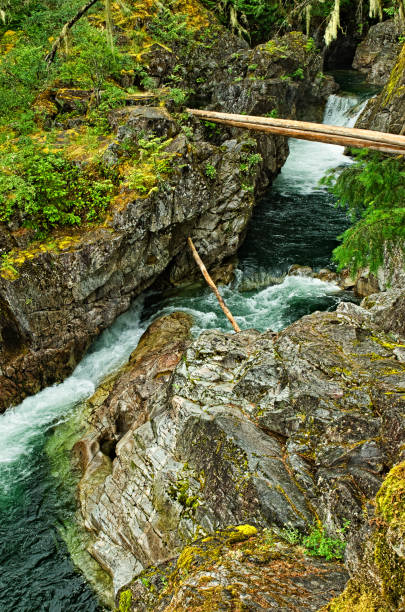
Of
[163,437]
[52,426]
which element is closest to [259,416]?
[163,437]

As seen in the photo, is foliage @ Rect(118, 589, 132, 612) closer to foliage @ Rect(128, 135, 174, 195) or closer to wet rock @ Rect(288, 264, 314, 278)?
foliage @ Rect(128, 135, 174, 195)

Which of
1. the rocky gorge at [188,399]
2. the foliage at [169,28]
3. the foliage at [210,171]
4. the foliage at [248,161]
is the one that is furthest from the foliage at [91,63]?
the foliage at [248,161]

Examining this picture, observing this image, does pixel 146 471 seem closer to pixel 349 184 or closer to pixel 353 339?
pixel 353 339

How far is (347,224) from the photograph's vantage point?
53.2 ft

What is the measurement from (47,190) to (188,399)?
7.17 m

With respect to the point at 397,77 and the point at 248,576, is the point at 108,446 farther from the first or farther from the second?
the point at 397,77

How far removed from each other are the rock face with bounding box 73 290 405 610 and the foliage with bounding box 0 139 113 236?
18.5 feet

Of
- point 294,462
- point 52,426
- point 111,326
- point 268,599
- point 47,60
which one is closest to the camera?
point 268,599

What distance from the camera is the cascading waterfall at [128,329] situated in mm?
6996

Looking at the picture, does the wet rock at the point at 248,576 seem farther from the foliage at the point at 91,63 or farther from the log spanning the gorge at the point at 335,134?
the foliage at the point at 91,63

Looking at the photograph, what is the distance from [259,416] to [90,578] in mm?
4472

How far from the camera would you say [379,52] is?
83.5 feet

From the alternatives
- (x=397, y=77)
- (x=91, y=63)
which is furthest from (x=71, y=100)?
(x=397, y=77)

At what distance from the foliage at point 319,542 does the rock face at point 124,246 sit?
8.00m
